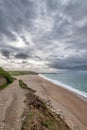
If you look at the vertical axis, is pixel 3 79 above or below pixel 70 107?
above

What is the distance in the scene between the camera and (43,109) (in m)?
17.8

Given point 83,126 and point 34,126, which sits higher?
point 34,126

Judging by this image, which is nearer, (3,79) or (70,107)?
(70,107)

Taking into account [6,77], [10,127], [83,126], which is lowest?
[83,126]

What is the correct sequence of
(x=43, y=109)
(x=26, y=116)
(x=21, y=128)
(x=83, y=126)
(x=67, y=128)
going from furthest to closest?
(x=43, y=109) < (x=83, y=126) < (x=26, y=116) < (x=67, y=128) < (x=21, y=128)

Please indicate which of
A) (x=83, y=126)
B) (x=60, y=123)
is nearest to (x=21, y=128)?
(x=60, y=123)

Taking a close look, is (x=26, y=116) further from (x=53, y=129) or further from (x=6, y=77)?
(x=6, y=77)

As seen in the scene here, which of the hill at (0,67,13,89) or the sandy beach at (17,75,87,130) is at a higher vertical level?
the hill at (0,67,13,89)

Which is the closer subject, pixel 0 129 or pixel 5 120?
pixel 0 129

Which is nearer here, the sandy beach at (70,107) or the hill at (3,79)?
the sandy beach at (70,107)

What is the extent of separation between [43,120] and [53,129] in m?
1.59

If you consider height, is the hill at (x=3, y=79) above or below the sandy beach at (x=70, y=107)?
above

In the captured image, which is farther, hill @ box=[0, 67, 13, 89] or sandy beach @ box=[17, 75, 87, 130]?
hill @ box=[0, 67, 13, 89]

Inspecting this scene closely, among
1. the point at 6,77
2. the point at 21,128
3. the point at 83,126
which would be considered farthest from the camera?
the point at 6,77
